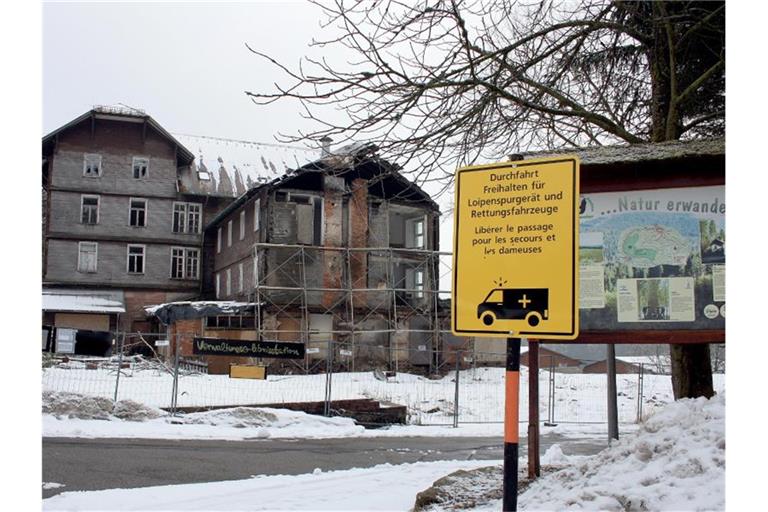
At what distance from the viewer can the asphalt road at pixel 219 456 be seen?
31.7 ft

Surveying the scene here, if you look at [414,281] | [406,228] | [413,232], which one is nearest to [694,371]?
[414,281]

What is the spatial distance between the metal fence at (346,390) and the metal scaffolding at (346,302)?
2.74 meters

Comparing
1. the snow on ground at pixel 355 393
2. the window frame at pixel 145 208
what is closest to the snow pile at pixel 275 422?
the snow on ground at pixel 355 393

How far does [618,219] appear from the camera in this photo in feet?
25.6

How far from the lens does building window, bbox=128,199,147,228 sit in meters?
48.0

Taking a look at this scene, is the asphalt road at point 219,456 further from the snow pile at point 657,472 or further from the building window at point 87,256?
the building window at point 87,256

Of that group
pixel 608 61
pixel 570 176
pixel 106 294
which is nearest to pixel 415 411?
pixel 608 61

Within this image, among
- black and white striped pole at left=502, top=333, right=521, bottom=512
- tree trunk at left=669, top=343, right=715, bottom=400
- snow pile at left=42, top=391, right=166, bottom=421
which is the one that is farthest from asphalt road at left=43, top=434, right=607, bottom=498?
black and white striped pole at left=502, top=333, right=521, bottom=512

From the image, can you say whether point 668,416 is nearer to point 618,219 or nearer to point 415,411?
point 618,219

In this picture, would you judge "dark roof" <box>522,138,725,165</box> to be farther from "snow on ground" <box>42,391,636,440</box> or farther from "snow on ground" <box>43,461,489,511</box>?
"snow on ground" <box>42,391,636,440</box>

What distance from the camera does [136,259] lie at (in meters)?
47.8

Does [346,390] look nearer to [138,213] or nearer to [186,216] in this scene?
[186,216]

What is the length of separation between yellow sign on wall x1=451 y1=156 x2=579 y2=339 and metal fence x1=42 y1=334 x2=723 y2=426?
13.4 metres

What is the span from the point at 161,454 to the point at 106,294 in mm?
37276
